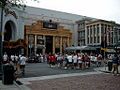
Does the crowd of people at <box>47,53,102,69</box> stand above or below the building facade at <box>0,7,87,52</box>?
below

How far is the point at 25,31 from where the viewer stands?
203ft

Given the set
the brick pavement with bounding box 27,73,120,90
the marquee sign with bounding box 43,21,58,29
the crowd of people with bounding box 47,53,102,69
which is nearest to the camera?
the brick pavement with bounding box 27,73,120,90

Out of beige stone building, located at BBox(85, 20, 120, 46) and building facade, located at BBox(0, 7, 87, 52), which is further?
beige stone building, located at BBox(85, 20, 120, 46)

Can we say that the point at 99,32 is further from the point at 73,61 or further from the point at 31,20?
the point at 73,61

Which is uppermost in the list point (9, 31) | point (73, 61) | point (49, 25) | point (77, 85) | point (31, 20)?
point (31, 20)

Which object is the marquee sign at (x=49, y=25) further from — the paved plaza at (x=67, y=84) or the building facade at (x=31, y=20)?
the paved plaza at (x=67, y=84)

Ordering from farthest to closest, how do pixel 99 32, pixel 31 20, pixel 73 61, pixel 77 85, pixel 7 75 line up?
1. pixel 99 32
2. pixel 31 20
3. pixel 73 61
4. pixel 7 75
5. pixel 77 85

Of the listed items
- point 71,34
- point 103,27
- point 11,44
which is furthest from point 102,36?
point 11,44

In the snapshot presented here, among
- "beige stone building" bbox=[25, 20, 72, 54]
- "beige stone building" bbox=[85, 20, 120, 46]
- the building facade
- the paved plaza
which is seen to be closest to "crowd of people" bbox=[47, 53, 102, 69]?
the paved plaza

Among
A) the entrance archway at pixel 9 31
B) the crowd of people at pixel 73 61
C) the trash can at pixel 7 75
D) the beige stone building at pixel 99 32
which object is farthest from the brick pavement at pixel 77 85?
the beige stone building at pixel 99 32

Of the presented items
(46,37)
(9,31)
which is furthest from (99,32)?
(9,31)

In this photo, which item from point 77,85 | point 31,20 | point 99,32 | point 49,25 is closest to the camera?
point 77,85

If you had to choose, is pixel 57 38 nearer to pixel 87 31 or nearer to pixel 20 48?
pixel 87 31

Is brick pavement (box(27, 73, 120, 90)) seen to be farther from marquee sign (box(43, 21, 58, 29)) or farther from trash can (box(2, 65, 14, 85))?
marquee sign (box(43, 21, 58, 29))
